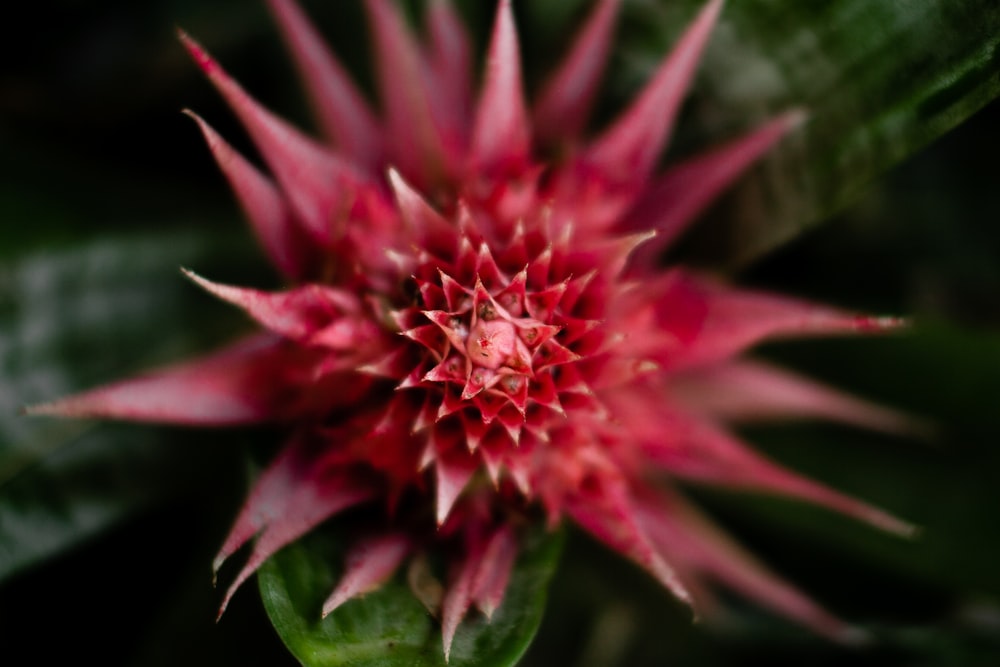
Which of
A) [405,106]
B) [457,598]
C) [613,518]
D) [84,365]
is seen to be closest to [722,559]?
[613,518]

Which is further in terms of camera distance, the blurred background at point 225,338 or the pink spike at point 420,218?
the blurred background at point 225,338

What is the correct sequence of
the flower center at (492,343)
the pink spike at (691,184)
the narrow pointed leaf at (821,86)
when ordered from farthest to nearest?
the pink spike at (691,184)
the narrow pointed leaf at (821,86)
the flower center at (492,343)

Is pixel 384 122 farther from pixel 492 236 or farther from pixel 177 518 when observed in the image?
pixel 177 518

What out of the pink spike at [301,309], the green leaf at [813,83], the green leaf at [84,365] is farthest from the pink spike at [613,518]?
the green leaf at [84,365]

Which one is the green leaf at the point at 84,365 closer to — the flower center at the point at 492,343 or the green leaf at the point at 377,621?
the green leaf at the point at 377,621

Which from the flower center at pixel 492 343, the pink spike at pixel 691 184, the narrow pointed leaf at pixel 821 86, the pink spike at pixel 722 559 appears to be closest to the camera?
the flower center at pixel 492 343

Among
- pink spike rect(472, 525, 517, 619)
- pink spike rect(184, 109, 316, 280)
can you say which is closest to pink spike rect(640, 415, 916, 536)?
pink spike rect(472, 525, 517, 619)

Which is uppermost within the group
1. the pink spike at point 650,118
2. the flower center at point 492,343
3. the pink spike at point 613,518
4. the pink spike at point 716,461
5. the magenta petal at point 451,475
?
the pink spike at point 650,118

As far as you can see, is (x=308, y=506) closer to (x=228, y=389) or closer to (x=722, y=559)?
(x=228, y=389)
